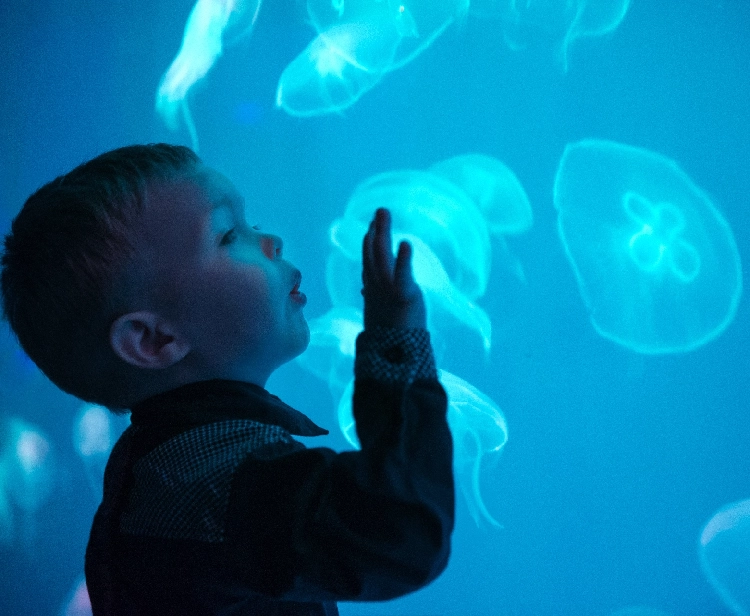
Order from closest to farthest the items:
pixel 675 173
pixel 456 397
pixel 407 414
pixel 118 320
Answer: pixel 407 414
pixel 118 320
pixel 675 173
pixel 456 397

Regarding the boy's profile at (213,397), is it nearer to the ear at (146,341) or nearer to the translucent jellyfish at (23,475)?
the ear at (146,341)

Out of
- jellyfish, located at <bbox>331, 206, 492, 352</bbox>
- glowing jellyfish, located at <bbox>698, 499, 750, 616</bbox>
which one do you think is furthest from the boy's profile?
glowing jellyfish, located at <bbox>698, 499, 750, 616</bbox>

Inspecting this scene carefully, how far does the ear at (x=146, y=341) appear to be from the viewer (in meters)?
0.65

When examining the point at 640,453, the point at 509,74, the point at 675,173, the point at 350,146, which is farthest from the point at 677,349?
the point at 350,146

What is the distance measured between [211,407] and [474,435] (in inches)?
22.2

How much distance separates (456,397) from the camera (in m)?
1.05

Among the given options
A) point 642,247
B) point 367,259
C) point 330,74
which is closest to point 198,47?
point 330,74

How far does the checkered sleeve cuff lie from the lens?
533mm

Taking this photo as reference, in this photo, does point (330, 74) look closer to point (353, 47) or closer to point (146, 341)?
point (353, 47)

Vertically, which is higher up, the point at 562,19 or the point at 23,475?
the point at 562,19

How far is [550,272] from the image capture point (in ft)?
3.22

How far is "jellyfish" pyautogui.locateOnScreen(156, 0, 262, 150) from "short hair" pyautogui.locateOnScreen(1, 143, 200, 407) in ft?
1.74

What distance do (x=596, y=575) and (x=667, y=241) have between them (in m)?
0.59

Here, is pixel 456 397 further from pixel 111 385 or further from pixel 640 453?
pixel 111 385
